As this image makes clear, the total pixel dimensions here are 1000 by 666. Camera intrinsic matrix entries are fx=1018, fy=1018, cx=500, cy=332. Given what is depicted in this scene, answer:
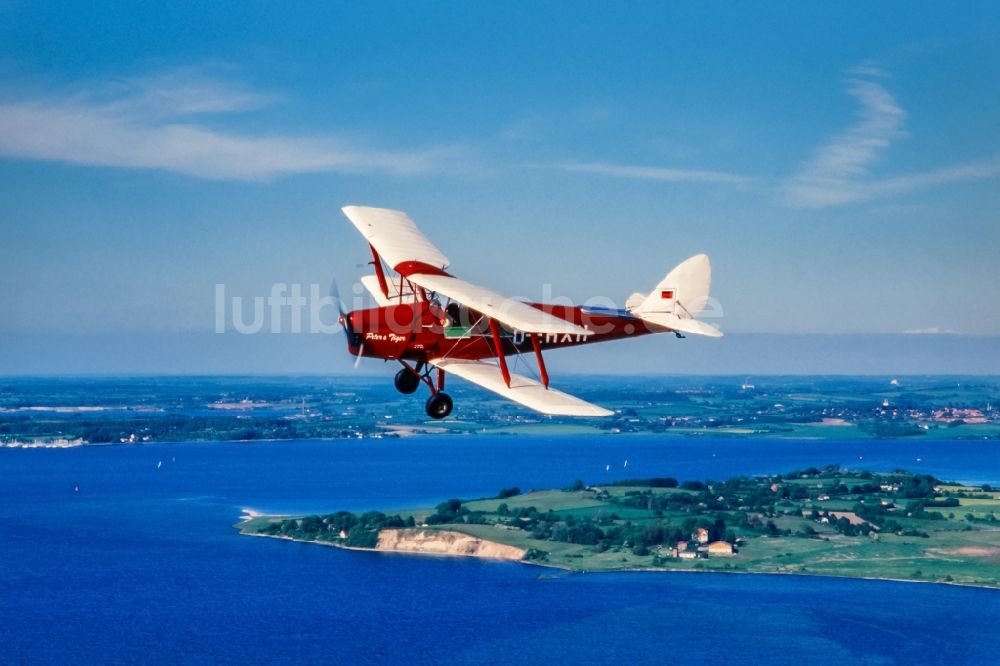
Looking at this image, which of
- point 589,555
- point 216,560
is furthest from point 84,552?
point 589,555

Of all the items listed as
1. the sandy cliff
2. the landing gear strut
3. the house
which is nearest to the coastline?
the sandy cliff

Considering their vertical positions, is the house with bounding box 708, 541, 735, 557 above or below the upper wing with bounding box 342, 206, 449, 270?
below

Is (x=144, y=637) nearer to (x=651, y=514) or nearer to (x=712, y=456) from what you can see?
(x=651, y=514)

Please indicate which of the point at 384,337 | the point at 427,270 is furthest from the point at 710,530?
the point at 384,337

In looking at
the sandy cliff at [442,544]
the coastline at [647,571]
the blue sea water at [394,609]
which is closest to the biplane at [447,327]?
the blue sea water at [394,609]

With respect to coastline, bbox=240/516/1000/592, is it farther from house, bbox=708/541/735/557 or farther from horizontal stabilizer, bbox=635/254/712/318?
horizontal stabilizer, bbox=635/254/712/318

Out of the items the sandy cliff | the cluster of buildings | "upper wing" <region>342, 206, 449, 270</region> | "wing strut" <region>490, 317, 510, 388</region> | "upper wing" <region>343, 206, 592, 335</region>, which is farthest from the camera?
the sandy cliff
